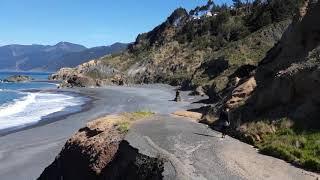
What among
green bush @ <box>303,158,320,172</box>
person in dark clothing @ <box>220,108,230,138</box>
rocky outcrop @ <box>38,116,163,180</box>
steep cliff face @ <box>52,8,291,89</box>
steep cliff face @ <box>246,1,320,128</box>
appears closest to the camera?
green bush @ <box>303,158,320,172</box>

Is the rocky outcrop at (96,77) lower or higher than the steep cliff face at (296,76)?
lower

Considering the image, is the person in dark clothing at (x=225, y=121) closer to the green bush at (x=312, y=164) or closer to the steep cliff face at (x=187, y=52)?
the green bush at (x=312, y=164)

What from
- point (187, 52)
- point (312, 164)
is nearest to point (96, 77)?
point (187, 52)

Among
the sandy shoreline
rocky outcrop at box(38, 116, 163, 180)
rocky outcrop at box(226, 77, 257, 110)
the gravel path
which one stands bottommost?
the sandy shoreline

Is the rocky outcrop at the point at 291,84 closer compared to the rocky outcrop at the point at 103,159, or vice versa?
the rocky outcrop at the point at 103,159

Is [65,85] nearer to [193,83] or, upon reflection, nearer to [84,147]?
[193,83]

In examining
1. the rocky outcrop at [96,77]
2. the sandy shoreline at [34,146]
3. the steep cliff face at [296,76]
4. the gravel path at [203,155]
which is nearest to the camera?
the gravel path at [203,155]

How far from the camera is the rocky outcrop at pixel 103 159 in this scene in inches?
569

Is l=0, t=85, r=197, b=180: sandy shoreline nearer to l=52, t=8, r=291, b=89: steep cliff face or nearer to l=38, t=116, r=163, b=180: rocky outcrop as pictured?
l=38, t=116, r=163, b=180: rocky outcrop

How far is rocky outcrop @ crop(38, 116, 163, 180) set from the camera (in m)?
14.5

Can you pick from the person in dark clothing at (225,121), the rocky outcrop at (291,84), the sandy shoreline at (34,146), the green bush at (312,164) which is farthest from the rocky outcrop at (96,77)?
the green bush at (312,164)

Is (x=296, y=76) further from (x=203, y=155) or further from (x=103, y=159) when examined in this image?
(x=103, y=159)

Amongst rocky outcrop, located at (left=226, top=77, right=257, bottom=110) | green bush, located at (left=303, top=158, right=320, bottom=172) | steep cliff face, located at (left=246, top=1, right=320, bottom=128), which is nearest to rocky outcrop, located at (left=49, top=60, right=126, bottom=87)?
rocky outcrop, located at (left=226, top=77, right=257, bottom=110)

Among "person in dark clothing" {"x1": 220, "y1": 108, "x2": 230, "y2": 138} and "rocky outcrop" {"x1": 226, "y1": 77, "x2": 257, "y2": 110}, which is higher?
"rocky outcrop" {"x1": 226, "y1": 77, "x2": 257, "y2": 110}
